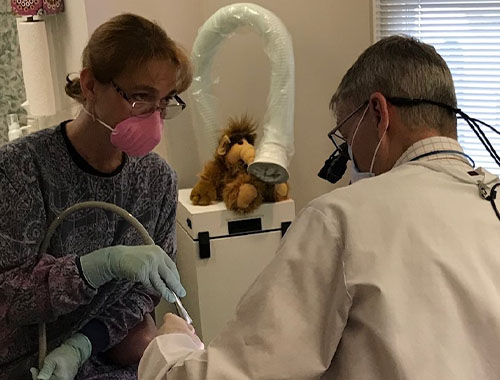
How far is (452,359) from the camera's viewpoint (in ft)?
3.43

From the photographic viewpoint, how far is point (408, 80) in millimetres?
1318

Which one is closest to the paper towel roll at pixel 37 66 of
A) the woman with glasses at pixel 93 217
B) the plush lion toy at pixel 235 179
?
the plush lion toy at pixel 235 179

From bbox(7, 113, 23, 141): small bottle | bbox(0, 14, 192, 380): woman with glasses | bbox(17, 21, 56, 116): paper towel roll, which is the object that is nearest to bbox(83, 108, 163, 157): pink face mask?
bbox(0, 14, 192, 380): woman with glasses

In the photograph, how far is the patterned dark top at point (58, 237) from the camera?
1525mm

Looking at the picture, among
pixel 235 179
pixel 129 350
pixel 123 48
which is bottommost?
pixel 129 350

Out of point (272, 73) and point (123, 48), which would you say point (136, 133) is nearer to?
point (123, 48)

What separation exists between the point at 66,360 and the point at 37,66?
1590mm

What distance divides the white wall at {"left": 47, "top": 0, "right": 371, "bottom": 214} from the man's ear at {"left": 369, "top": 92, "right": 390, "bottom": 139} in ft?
5.03

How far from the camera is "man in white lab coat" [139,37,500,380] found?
3.41 ft

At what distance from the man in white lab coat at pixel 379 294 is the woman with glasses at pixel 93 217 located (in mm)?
457

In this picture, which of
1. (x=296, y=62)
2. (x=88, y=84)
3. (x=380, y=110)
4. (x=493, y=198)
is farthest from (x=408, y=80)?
(x=296, y=62)

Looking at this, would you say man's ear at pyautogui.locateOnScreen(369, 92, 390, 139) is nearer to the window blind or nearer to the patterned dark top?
the patterned dark top

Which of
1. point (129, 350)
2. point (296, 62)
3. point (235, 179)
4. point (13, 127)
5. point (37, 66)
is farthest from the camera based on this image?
point (13, 127)

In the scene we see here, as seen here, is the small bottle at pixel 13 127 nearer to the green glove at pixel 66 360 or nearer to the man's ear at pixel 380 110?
the green glove at pixel 66 360
